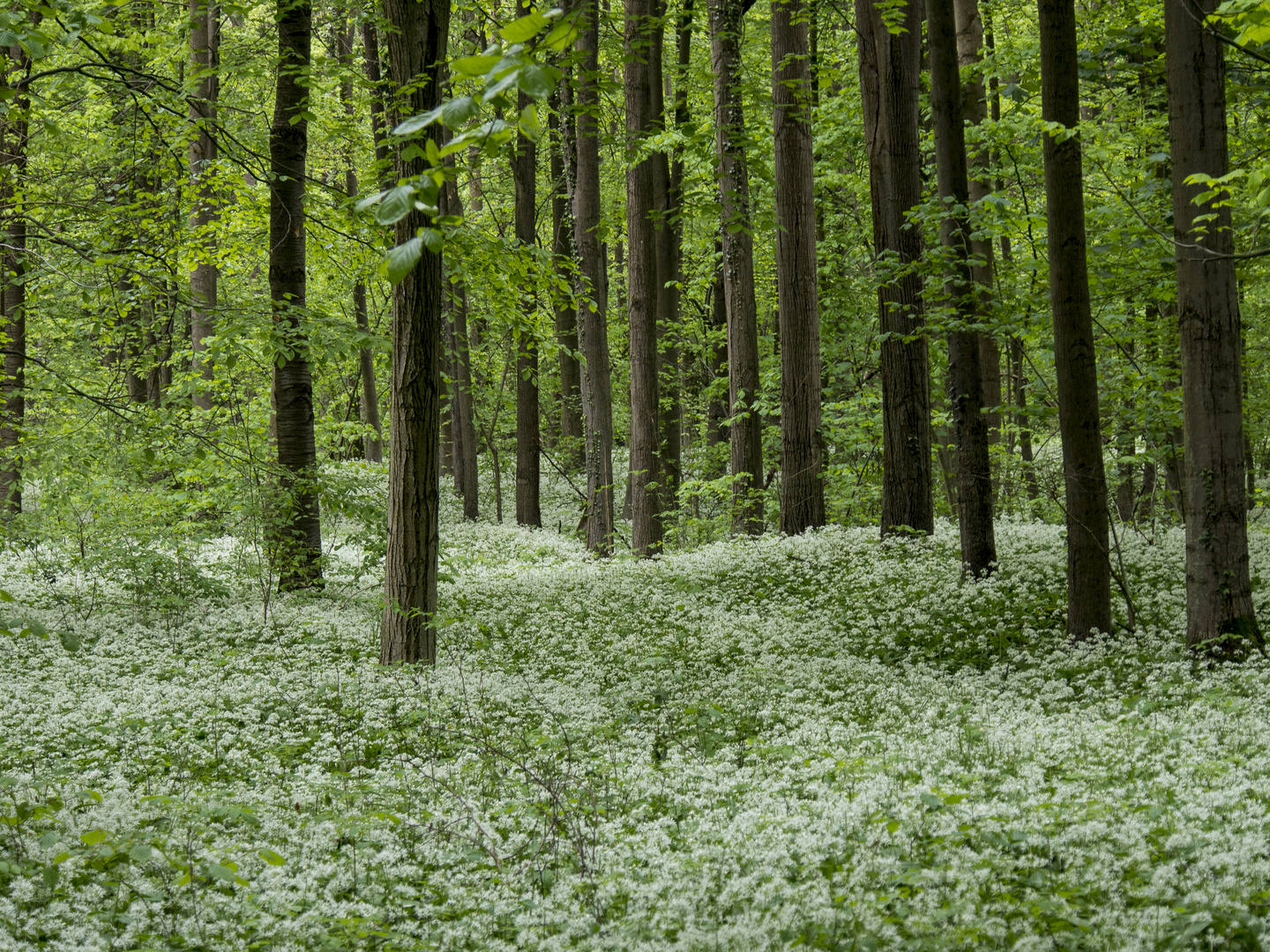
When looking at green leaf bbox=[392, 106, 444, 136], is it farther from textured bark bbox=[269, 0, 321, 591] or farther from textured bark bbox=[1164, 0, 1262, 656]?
textured bark bbox=[269, 0, 321, 591]

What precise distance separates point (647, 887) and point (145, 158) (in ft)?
29.3

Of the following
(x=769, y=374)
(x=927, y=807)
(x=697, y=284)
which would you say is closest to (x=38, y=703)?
(x=927, y=807)

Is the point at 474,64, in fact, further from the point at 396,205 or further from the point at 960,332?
the point at 960,332

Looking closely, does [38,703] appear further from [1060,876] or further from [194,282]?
[194,282]

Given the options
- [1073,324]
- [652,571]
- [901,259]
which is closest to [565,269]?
[652,571]

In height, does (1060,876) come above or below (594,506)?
below

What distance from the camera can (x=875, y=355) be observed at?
675 inches

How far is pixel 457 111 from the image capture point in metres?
1.90

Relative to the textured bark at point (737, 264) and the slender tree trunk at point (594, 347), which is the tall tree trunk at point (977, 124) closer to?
the textured bark at point (737, 264)

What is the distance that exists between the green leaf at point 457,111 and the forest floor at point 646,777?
2953 millimetres

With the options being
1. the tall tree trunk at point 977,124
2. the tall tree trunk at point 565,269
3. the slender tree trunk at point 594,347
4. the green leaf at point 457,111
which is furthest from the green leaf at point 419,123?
the tall tree trunk at point 977,124

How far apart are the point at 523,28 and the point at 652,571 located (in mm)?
10665

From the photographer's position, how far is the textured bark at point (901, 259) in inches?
458

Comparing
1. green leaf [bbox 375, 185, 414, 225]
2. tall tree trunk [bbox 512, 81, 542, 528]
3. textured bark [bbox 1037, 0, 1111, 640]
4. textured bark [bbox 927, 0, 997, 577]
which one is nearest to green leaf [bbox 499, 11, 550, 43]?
green leaf [bbox 375, 185, 414, 225]
